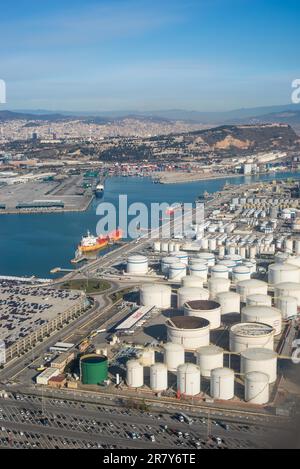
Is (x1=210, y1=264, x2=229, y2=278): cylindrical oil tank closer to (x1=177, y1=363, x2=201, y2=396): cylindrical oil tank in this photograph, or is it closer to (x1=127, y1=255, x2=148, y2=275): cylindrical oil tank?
(x1=127, y1=255, x2=148, y2=275): cylindrical oil tank

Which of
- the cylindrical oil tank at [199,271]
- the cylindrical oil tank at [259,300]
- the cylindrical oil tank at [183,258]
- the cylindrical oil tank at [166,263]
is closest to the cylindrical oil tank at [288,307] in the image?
the cylindrical oil tank at [259,300]

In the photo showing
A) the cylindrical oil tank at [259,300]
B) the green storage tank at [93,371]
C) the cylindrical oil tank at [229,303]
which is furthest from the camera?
the cylindrical oil tank at [229,303]

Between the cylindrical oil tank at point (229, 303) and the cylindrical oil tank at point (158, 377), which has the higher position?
the cylindrical oil tank at point (229, 303)

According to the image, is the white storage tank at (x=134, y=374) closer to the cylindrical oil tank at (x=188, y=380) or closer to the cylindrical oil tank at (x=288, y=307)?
the cylindrical oil tank at (x=188, y=380)

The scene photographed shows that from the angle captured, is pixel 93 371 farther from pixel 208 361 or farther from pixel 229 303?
pixel 229 303

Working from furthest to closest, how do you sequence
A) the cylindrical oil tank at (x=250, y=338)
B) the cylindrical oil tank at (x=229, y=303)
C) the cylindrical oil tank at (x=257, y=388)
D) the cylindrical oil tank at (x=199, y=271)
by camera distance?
1. the cylindrical oil tank at (x=199, y=271)
2. the cylindrical oil tank at (x=229, y=303)
3. the cylindrical oil tank at (x=250, y=338)
4. the cylindrical oil tank at (x=257, y=388)

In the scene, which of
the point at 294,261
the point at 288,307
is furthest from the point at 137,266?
the point at 288,307
